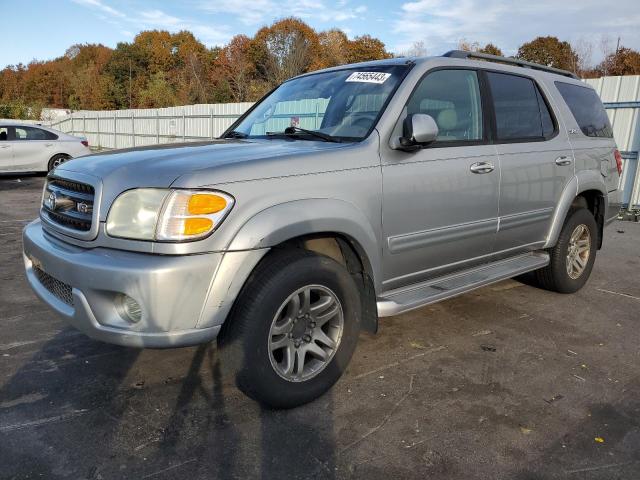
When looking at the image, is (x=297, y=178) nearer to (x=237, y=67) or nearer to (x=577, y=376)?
(x=577, y=376)

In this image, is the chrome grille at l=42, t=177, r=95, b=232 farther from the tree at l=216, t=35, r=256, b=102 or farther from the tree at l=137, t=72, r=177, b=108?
the tree at l=137, t=72, r=177, b=108

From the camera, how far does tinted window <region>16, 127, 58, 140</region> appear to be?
13.5 meters

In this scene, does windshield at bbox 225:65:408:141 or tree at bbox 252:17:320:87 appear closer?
windshield at bbox 225:65:408:141

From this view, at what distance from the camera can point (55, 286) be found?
109 inches

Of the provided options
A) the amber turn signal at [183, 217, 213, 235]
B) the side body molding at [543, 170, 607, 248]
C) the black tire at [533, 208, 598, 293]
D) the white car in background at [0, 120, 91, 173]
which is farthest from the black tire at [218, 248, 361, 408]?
the white car in background at [0, 120, 91, 173]

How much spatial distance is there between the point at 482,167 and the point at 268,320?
1.93 m

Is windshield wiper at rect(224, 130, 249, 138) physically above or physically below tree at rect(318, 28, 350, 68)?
below

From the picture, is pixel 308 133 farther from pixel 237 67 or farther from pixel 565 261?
pixel 237 67

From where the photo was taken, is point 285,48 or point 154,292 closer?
point 154,292

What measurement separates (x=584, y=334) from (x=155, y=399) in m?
3.11

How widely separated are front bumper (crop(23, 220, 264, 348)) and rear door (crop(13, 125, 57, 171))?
1289 cm

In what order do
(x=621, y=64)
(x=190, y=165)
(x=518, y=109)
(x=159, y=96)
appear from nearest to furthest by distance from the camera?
(x=190, y=165), (x=518, y=109), (x=621, y=64), (x=159, y=96)

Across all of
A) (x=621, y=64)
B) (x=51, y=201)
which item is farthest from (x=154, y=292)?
(x=621, y=64)

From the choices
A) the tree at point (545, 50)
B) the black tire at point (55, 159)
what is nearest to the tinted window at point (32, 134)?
the black tire at point (55, 159)
